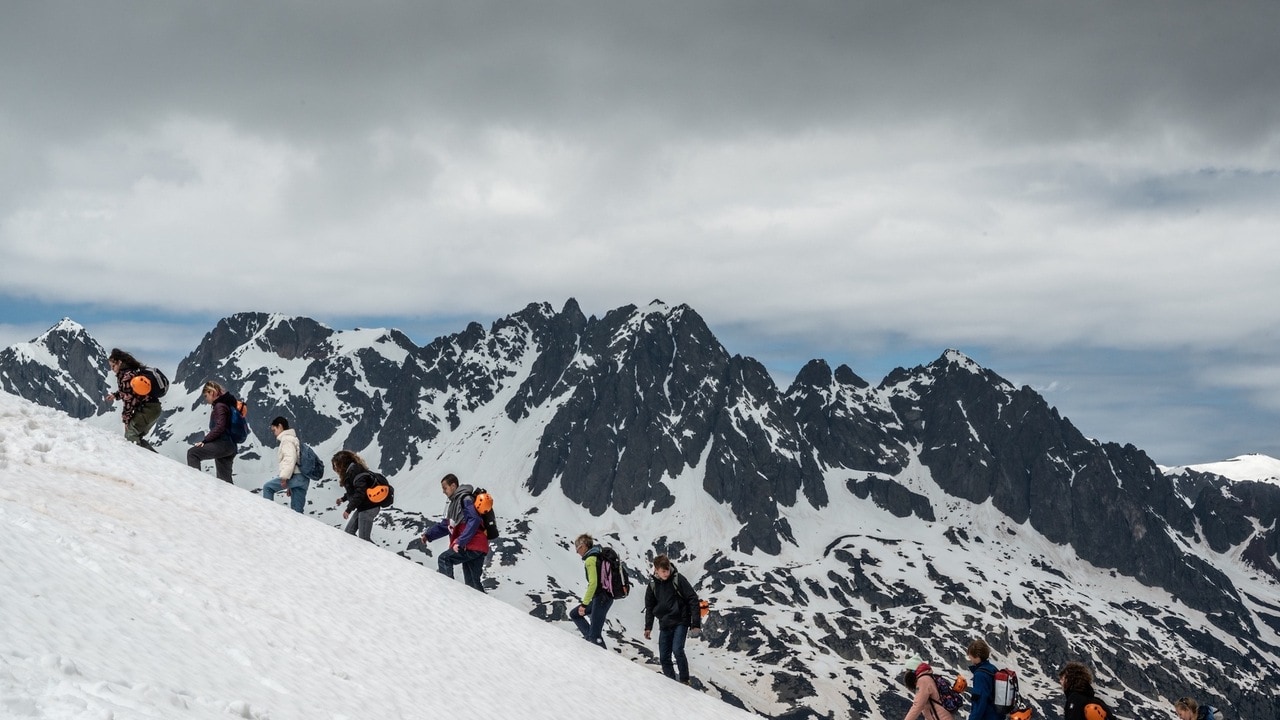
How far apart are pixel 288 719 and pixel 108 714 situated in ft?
8.46

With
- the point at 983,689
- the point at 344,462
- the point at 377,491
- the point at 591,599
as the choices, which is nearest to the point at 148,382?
the point at 344,462

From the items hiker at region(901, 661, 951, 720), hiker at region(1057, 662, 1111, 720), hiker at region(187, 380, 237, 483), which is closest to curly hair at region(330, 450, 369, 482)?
hiker at region(187, 380, 237, 483)

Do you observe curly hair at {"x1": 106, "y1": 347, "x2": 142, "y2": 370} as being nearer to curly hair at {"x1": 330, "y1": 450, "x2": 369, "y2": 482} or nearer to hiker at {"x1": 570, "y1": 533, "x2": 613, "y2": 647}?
curly hair at {"x1": 330, "y1": 450, "x2": 369, "y2": 482}

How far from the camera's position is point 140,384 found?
21047 mm

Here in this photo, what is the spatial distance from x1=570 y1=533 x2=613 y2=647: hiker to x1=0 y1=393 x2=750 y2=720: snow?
608mm

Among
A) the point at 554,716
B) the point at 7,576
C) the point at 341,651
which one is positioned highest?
the point at 7,576

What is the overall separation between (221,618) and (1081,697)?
14205 millimetres

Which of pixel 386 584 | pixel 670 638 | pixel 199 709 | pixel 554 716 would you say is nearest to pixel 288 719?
pixel 199 709

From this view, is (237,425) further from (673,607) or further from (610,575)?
(673,607)

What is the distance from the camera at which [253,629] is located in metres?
13.7

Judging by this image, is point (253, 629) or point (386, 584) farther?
point (386, 584)

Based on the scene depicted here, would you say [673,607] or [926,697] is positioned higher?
[926,697]

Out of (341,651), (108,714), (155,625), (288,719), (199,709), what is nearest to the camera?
(108,714)

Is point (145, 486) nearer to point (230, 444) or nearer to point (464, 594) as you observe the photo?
point (230, 444)
